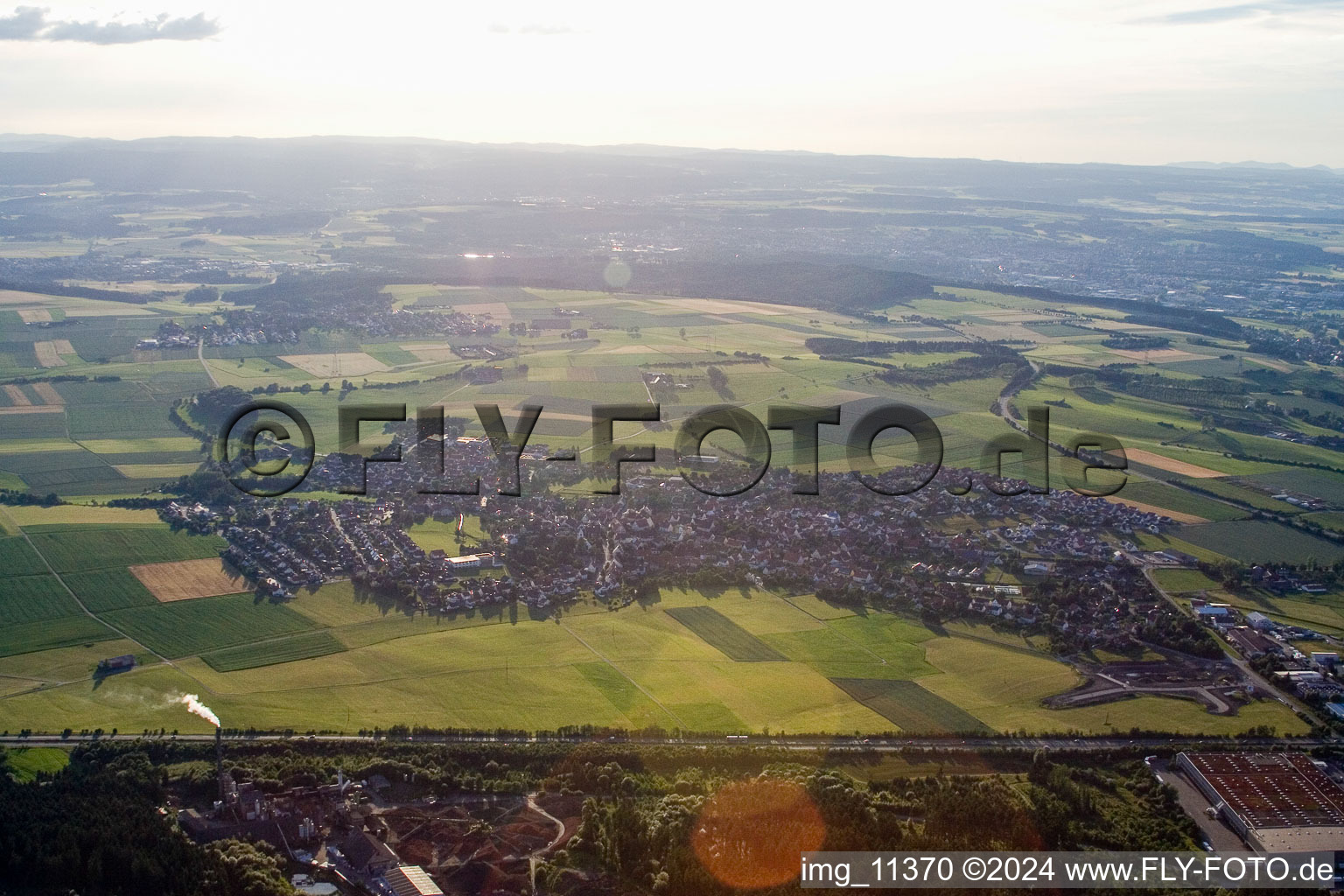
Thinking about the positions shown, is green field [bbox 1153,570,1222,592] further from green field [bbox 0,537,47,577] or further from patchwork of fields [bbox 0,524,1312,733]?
green field [bbox 0,537,47,577]

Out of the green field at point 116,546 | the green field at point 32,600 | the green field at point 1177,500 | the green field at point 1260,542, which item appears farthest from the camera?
the green field at point 1177,500

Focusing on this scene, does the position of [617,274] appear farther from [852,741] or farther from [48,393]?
[852,741]

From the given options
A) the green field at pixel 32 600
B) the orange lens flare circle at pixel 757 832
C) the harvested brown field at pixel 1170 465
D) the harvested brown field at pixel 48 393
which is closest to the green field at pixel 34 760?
the green field at pixel 32 600

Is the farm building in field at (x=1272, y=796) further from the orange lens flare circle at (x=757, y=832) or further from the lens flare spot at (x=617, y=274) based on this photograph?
the lens flare spot at (x=617, y=274)

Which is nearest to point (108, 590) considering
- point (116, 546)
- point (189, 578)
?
point (189, 578)

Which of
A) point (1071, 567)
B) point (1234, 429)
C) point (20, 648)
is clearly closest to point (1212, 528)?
point (1071, 567)
